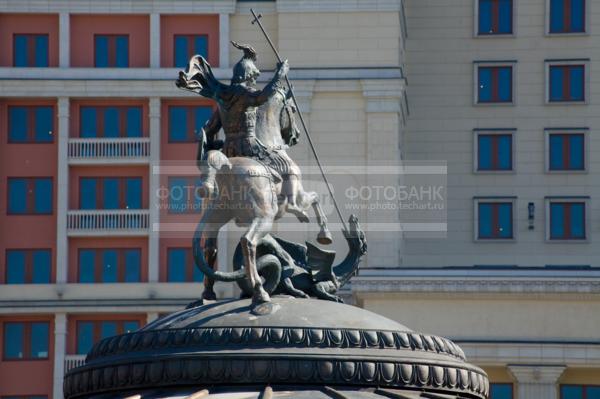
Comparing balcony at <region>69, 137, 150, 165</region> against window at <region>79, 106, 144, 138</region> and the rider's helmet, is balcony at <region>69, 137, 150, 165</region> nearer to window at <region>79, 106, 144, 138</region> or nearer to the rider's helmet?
window at <region>79, 106, 144, 138</region>

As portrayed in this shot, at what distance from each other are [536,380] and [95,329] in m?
17.0

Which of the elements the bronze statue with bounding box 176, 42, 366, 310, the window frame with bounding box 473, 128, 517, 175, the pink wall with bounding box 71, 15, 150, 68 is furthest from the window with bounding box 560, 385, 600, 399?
the bronze statue with bounding box 176, 42, 366, 310

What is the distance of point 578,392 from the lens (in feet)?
209

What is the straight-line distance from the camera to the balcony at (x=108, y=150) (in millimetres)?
72188

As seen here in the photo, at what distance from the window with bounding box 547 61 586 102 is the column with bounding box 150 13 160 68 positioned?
1519 centimetres

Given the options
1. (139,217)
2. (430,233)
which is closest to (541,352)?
(430,233)

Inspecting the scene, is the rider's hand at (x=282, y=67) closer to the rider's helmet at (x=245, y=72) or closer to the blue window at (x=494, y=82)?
the rider's helmet at (x=245, y=72)

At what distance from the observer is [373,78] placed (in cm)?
7081

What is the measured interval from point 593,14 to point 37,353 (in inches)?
981

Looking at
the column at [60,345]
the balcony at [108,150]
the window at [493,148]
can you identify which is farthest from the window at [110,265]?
the window at [493,148]

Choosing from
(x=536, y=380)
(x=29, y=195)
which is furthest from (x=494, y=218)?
(x=29, y=195)

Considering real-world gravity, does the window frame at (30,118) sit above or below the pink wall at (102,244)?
above

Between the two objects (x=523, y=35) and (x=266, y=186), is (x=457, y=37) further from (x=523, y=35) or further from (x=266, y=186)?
(x=266, y=186)

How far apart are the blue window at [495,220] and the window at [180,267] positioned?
36.4ft
